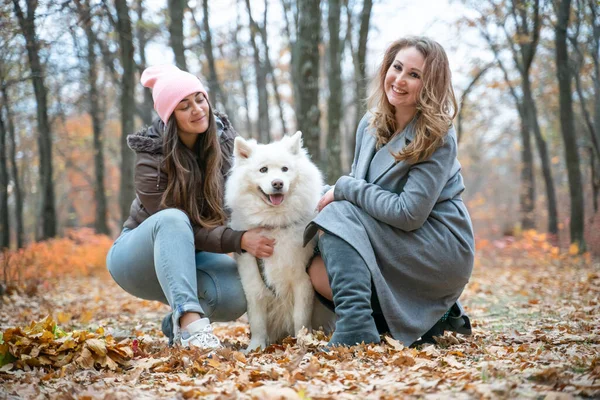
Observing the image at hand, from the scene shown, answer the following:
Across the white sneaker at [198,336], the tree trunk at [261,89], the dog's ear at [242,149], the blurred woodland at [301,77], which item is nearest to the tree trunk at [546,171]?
the blurred woodland at [301,77]

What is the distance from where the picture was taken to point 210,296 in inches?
129

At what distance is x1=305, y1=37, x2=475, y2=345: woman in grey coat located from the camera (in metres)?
2.75

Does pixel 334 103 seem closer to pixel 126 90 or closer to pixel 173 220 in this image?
pixel 126 90

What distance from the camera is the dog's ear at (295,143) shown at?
3.42 metres

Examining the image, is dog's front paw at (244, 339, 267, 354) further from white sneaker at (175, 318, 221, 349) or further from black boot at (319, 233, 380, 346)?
black boot at (319, 233, 380, 346)

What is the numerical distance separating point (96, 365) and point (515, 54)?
1029 cm

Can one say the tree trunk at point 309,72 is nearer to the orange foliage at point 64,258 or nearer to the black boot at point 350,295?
the black boot at point 350,295

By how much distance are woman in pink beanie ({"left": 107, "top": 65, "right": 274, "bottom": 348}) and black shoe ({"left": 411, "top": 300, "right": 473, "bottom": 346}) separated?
1123mm

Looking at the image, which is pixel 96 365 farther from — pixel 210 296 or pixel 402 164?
pixel 402 164

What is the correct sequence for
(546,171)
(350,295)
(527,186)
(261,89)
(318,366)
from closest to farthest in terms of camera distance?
(318,366)
(350,295)
(546,171)
(527,186)
(261,89)

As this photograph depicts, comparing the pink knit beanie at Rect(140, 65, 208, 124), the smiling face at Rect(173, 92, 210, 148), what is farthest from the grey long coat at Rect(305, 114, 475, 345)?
the pink knit beanie at Rect(140, 65, 208, 124)

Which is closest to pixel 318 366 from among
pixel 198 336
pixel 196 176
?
pixel 198 336

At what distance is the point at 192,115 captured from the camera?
331 centimetres

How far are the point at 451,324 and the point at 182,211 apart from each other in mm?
1810
